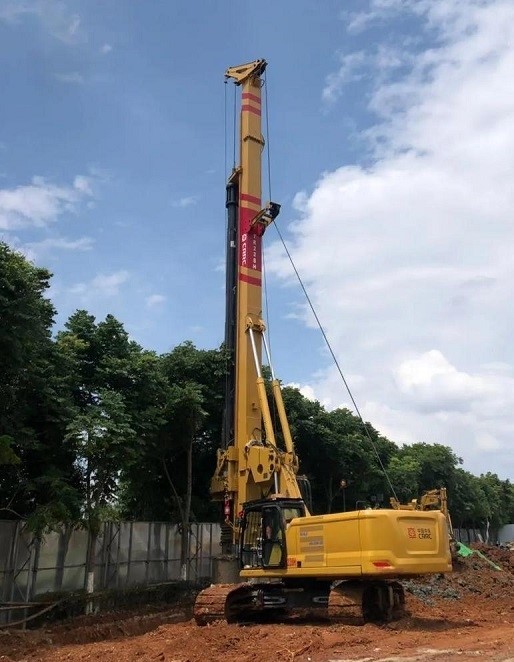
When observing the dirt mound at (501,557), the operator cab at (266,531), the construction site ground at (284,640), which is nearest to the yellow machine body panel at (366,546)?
the operator cab at (266,531)

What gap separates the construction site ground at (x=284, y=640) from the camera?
36.5ft

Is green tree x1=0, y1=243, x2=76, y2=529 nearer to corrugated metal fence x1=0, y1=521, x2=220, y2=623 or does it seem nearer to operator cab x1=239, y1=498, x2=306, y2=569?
corrugated metal fence x1=0, y1=521, x2=220, y2=623

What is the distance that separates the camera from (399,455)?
6031 cm

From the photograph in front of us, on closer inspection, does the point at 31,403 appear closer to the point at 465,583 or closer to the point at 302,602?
the point at 302,602

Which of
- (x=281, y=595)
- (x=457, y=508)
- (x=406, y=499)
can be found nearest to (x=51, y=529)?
(x=281, y=595)

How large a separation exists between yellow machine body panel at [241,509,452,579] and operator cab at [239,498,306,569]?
0.17 m

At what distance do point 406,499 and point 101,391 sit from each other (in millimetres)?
37027

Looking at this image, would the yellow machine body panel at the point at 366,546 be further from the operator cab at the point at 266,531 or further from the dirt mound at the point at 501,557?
the dirt mound at the point at 501,557

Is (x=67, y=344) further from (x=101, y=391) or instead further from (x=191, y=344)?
(x=191, y=344)

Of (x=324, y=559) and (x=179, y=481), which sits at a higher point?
(x=179, y=481)

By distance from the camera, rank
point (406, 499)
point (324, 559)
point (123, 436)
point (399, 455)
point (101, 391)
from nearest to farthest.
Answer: point (324, 559), point (123, 436), point (101, 391), point (406, 499), point (399, 455)

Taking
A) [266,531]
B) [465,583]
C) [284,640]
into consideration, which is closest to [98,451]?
[266,531]

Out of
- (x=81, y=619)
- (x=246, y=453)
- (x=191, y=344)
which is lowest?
(x=81, y=619)

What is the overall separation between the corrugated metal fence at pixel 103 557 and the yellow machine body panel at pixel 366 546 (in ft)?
27.1
